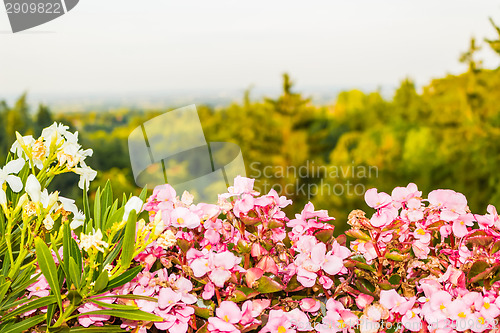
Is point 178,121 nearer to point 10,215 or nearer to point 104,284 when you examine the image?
point 10,215

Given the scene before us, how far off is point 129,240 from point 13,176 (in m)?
0.43

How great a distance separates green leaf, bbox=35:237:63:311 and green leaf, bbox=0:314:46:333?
0.37 feet

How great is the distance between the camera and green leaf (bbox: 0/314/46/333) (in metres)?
1.16

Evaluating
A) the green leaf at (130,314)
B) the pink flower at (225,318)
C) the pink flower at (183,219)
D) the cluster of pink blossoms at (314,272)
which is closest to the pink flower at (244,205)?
the cluster of pink blossoms at (314,272)

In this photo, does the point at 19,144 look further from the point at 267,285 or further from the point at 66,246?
the point at 267,285

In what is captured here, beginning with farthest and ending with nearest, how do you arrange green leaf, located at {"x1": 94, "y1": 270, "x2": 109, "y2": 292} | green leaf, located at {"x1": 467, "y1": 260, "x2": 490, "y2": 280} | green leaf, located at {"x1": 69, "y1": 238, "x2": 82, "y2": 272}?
green leaf, located at {"x1": 467, "y1": 260, "x2": 490, "y2": 280}, green leaf, located at {"x1": 69, "y1": 238, "x2": 82, "y2": 272}, green leaf, located at {"x1": 94, "y1": 270, "x2": 109, "y2": 292}

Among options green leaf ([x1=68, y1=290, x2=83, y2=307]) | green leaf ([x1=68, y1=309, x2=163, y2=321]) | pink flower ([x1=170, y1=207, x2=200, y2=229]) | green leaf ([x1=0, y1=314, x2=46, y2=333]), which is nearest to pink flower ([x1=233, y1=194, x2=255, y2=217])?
pink flower ([x1=170, y1=207, x2=200, y2=229])

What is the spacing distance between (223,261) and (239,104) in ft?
109

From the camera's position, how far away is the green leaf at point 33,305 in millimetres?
1146

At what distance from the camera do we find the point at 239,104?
34.1 metres

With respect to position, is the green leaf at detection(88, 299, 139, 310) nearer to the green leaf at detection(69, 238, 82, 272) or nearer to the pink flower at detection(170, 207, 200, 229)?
the green leaf at detection(69, 238, 82, 272)

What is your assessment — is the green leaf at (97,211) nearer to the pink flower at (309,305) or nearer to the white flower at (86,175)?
the white flower at (86,175)

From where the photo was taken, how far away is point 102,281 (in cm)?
106

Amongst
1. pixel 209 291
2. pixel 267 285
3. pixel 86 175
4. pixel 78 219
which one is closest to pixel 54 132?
pixel 86 175
